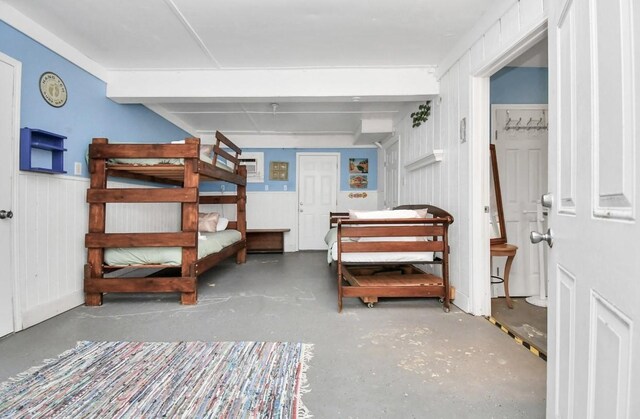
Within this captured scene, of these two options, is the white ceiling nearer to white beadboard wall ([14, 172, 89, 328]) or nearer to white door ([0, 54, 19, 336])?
white door ([0, 54, 19, 336])

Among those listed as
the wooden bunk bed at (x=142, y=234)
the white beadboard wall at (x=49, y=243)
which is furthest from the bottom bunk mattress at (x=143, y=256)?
the white beadboard wall at (x=49, y=243)

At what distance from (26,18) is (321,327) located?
3284mm

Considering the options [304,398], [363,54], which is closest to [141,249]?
[304,398]

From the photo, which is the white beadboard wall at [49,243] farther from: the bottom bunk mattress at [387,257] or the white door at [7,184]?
the bottom bunk mattress at [387,257]

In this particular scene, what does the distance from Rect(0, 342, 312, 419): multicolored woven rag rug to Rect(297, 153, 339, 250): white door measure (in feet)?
14.2

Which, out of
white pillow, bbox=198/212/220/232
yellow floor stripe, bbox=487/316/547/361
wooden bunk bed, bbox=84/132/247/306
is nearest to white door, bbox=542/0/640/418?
yellow floor stripe, bbox=487/316/547/361

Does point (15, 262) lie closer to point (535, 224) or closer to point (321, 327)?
point (321, 327)

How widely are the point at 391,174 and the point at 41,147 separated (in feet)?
14.5

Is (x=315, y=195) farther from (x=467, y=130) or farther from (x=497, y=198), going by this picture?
(x=467, y=130)

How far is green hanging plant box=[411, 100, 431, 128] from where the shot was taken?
3.48 metres

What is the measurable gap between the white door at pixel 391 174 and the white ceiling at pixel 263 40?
1.01 m


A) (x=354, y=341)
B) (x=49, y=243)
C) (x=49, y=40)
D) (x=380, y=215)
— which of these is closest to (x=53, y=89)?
(x=49, y=40)

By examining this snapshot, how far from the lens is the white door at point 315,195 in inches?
246

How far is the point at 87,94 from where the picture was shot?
2951mm
